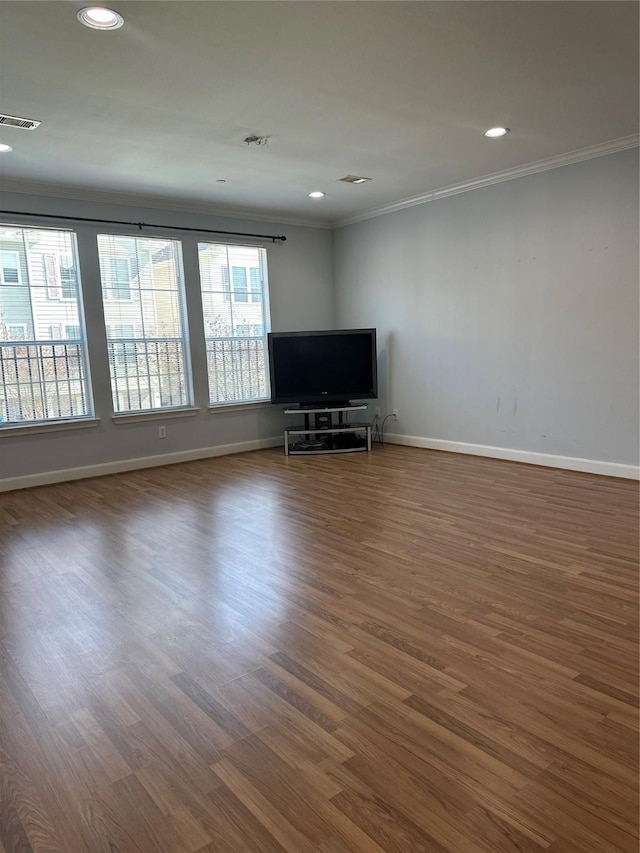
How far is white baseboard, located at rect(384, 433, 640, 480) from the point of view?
15.1 ft

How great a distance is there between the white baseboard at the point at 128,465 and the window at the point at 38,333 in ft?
1.72

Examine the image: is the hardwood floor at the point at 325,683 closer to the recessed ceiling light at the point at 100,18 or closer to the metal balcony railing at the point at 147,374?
the metal balcony railing at the point at 147,374

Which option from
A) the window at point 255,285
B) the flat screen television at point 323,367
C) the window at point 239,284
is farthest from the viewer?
the window at point 255,285

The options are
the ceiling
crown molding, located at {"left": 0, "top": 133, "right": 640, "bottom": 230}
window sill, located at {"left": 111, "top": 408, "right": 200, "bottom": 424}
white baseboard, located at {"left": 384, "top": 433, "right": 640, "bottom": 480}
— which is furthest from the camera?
window sill, located at {"left": 111, "top": 408, "right": 200, "bottom": 424}

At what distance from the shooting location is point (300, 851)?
4.36ft

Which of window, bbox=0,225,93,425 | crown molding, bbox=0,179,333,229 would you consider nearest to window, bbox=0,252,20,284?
window, bbox=0,225,93,425

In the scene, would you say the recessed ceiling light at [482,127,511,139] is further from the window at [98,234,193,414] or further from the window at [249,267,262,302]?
the window at [98,234,193,414]

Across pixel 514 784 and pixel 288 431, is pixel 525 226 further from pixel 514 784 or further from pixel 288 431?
pixel 514 784

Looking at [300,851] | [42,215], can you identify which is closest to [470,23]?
[300,851]

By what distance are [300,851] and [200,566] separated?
76.0 inches

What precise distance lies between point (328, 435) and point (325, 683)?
4.87 meters

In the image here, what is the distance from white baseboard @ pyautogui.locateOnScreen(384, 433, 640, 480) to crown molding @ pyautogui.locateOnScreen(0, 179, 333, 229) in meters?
2.88

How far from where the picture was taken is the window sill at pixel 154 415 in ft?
18.2

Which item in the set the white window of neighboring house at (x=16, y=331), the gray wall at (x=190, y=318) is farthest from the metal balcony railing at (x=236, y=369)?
the white window of neighboring house at (x=16, y=331)
